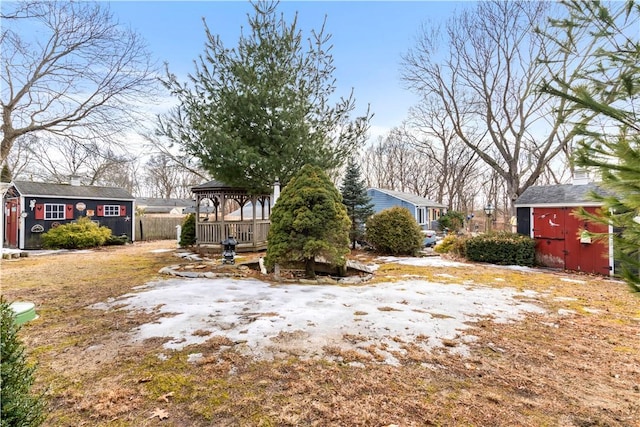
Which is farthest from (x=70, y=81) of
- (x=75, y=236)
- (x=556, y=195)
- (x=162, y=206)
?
(x=162, y=206)

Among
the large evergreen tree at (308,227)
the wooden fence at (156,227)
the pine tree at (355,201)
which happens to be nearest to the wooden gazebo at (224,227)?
the pine tree at (355,201)

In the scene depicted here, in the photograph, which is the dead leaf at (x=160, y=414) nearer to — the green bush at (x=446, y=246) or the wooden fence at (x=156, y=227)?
the green bush at (x=446, y=246)

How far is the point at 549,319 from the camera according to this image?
15.3 ft

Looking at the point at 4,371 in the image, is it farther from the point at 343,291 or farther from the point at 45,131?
the point at 45,131

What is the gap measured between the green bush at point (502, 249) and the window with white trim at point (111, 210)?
1810cm

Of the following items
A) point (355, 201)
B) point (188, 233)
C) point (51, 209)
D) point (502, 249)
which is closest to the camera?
point (502, 249)

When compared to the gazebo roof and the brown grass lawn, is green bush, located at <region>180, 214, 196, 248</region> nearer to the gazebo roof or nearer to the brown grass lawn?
the gazebo roof

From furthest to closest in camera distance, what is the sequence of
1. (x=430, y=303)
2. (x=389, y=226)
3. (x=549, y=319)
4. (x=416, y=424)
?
1. (x=389, y=226)
2. (x=430, y=303)
3. (x=549, y=319)
4. (x=416, y=424)

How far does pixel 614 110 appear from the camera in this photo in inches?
75.5

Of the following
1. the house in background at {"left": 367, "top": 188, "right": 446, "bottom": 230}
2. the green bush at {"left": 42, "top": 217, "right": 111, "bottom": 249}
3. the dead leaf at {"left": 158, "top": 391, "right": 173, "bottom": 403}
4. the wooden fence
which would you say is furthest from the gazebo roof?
the house in background at {"left": 367, "top": 188, "right": 446, "bottom": 230}

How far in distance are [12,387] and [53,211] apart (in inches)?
691

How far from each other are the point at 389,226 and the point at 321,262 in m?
4.64

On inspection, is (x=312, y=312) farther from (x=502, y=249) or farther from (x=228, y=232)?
(x=502, y=249)

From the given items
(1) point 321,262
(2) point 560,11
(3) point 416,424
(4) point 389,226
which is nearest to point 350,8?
Answer: (1) point 321,262
